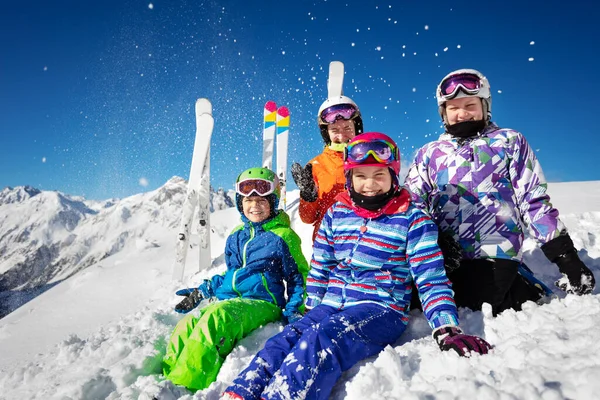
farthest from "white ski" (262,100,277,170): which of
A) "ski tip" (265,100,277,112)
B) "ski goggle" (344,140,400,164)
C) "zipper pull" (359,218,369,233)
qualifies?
"zipper pull" (359,218,369,233)

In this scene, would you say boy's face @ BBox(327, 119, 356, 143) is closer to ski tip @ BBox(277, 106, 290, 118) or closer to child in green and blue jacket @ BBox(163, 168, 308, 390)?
child in green and blue jacket @ BBox(163, 168, 308, 390)

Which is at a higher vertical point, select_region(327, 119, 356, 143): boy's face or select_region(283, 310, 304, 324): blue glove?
select_region(327, 119, 356, 143): boy's face

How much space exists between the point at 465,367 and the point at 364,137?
159cm

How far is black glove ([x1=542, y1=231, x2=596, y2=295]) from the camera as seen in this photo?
2.42m

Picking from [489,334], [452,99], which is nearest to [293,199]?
[452,99]

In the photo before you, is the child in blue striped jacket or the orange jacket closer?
the child in blue striped jacket

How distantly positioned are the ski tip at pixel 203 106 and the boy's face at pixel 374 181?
6.40m

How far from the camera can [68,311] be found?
650 centimetres

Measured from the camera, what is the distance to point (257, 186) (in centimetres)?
370

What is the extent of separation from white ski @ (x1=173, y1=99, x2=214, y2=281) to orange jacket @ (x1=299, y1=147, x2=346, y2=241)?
177 inches

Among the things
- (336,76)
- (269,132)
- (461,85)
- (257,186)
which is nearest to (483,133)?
(461,85)

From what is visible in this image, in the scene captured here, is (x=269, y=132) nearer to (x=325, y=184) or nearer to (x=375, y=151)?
(x=325, y=184)

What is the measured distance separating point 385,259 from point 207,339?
4.45 feet

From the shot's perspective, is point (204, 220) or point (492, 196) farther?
point (204, 220)
